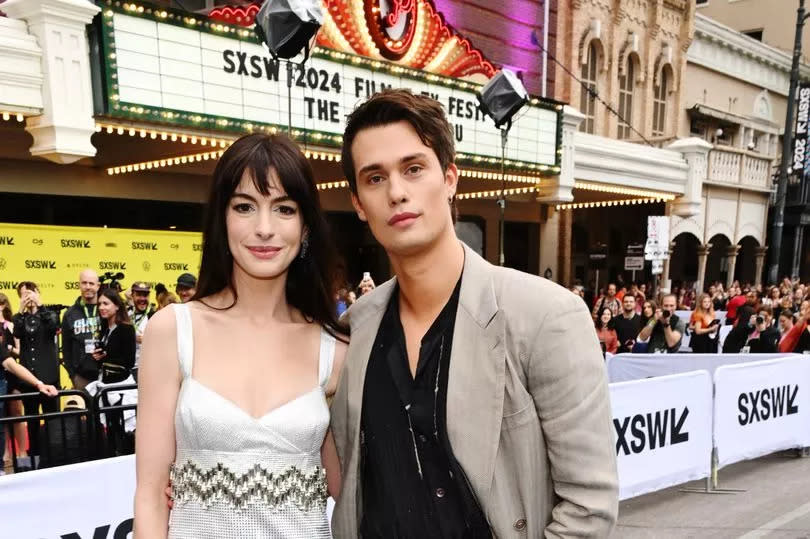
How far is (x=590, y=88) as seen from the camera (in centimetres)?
1911

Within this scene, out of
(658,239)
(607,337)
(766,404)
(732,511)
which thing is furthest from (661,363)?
(658,239)

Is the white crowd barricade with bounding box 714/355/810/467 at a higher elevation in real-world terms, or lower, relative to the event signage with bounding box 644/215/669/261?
lower

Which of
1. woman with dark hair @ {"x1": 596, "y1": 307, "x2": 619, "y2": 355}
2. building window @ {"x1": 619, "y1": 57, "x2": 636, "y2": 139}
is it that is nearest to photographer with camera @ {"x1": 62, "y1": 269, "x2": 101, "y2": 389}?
woman with dark hair @ {"x1": 596, "y1": 307, "x2": 619, "y2": 355}

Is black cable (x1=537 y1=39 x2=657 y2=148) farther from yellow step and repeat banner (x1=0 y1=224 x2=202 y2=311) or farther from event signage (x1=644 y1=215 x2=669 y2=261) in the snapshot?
yellow step and repeat banner (x1=0 y1=224 x2=202 y2=311)

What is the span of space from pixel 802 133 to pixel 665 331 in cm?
1835

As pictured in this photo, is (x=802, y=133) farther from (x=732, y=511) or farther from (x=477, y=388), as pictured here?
(x=477, y=388)

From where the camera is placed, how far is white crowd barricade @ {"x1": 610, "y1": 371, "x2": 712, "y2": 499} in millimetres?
5141

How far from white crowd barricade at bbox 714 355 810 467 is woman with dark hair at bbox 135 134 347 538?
502 cm

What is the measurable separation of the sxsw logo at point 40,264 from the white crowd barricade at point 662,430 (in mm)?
7943

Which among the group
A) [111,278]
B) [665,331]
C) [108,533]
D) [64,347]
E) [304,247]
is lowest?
[665,331]

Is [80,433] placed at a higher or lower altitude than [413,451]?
lower

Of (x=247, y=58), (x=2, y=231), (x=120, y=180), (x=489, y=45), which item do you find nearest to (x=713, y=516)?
(x=247, y=58)

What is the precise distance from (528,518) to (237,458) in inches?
35.9

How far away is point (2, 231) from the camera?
8539 mm
